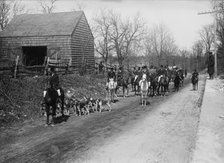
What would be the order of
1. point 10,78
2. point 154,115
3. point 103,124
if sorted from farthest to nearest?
1. point 10,78
2. point 154,115
3. point 103,124

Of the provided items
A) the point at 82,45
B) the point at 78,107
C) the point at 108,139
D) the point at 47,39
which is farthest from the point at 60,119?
the point at 82,45

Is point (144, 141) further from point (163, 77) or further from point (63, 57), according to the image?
point (63, 57)

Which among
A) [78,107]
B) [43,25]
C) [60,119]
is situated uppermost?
[43,25]

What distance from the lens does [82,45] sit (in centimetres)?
3384

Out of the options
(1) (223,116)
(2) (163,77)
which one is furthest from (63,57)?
(1) (223,116)

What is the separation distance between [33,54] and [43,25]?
3.12 m

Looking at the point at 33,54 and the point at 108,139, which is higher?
the point at 33,54

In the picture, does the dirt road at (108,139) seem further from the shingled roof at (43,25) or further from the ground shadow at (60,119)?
the shingled roof at (43,25)

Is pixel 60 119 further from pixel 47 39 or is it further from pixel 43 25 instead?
pixel 43 25

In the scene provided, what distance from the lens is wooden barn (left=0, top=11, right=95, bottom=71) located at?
3084 centimetres

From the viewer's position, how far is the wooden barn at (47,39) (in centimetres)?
3084

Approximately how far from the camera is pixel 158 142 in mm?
10031

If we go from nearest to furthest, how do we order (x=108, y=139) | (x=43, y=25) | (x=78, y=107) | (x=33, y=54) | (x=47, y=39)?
1. (x=108, y=139)
2. (x=78, y=107)
3. (x=47, y=39)
4. (x=43, y=25)
5. (x=33, y=54)

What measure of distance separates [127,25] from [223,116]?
40.3 m
